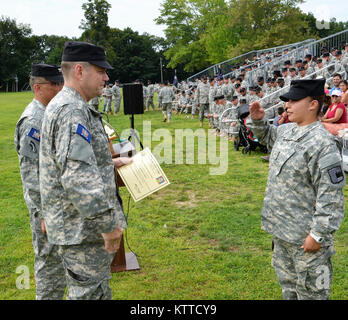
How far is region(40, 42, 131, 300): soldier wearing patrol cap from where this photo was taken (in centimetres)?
206

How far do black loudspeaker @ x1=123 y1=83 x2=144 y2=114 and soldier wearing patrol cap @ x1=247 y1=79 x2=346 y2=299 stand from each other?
3.83 m

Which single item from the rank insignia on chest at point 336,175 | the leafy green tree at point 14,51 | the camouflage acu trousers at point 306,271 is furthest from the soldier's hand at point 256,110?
the leafy green tree at point 14,51

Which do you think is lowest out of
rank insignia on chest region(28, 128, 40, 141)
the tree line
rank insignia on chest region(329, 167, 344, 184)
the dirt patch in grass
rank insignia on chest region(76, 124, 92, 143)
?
the dirt patch in grass

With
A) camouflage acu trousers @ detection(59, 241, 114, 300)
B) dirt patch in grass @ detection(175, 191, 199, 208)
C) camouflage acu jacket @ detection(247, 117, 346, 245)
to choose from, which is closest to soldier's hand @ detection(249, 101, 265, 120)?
camouflage acu jacket @ detection(247, 117, 346, 245)

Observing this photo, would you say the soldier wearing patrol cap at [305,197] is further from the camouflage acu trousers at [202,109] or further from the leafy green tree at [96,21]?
the leafy green tree at [96,21]

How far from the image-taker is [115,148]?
11.6 ft

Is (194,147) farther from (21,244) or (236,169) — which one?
(21,244)

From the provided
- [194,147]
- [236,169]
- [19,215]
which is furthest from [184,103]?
[19,215]

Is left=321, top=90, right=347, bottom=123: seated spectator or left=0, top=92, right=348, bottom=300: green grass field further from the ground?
left=321, top=90, right=347, bottom=123: seated spectator

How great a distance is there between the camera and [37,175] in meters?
2.95

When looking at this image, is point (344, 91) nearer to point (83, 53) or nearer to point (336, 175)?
point (336, 175)

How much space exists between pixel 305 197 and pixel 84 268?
1588 millimetres

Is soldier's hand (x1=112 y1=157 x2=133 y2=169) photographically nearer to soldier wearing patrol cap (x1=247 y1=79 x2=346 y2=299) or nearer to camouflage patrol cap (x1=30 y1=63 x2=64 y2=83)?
camouflage patrol cap (x1=30 y1=63 x2=64 y2=83)

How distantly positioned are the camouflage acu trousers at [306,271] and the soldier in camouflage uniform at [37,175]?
1.86 meters
